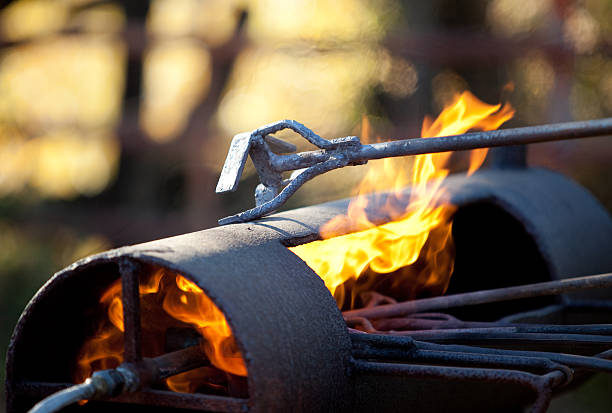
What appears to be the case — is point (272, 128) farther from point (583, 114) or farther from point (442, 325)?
point (583, 114)

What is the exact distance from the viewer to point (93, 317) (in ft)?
6.22

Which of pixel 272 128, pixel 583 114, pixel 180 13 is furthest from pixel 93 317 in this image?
pixel 180 13

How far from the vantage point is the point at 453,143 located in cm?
209

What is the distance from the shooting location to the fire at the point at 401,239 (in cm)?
231

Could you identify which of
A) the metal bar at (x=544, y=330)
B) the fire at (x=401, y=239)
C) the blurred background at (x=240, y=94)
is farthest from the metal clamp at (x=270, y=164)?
the blurred background at (x=240, y=94)

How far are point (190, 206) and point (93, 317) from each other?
4.45 m

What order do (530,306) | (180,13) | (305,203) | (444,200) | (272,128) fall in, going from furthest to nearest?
(180,13), (305,203), (530,306), (444,200), (272,128)

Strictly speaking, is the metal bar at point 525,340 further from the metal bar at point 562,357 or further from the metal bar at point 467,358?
the metal bar at point 467,358

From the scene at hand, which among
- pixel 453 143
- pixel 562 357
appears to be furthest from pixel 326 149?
pixel 562 357

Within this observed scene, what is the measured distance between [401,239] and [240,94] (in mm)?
5147

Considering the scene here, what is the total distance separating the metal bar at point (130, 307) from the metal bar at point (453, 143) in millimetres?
622

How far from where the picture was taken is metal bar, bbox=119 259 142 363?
1627mm

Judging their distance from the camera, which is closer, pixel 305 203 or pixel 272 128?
pixel 272 128

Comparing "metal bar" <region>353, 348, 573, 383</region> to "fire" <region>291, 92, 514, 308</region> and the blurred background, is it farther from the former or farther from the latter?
the blurred background
